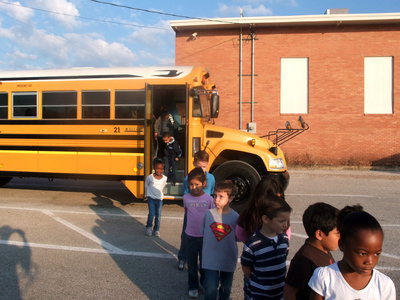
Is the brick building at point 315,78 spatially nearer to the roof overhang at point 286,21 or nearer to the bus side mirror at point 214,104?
the roof overhang at point 286,21

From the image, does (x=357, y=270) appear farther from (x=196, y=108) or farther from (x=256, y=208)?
(x=196, y=108)

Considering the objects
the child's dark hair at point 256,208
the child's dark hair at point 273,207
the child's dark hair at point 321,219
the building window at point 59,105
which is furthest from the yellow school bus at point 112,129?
the child's dark hair at point 321,219

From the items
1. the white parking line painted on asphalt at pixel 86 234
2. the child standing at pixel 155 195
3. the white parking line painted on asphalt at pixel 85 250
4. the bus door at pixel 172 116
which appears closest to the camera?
the white parking line painted on asphalt at pixel 85 250

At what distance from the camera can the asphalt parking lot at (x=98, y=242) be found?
153 inches

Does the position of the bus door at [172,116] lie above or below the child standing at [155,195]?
above

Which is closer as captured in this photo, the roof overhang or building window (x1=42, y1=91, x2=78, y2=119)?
building window (x1=42, y1=91, x2=78, y2=119)

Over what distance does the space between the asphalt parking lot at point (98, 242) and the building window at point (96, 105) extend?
6.28 feet

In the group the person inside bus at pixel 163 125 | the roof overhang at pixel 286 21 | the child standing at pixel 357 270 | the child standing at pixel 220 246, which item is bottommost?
the child standing at pixel 220 246

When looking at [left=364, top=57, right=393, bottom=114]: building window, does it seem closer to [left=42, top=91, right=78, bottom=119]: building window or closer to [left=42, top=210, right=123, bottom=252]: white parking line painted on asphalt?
[left=42, top=91, right=78, bottom=119]: building window

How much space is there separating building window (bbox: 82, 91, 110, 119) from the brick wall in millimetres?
11156

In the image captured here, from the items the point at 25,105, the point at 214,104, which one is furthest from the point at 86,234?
the point at 25,105

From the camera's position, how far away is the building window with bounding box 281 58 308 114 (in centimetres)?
1805

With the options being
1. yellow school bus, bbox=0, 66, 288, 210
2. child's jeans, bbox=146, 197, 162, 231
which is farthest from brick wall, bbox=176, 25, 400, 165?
child's jeans, bbox=146, 197, 162, 231

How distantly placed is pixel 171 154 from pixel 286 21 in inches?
493
